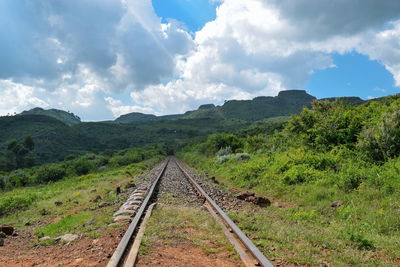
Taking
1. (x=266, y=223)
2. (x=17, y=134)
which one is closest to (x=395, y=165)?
(x=266, y=223)

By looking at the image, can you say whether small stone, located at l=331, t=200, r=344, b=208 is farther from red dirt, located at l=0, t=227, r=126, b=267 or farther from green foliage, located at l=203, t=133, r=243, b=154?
green foliage, located at l=203, t=133, r=243, b=154

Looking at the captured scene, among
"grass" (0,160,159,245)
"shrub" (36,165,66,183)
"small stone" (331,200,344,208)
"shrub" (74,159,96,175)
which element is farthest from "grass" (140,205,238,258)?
"shrub" (74,159,96,175)

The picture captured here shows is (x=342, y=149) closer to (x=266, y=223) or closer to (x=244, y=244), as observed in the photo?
(x=266, y=223)

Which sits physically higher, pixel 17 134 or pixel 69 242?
pixel 17 134

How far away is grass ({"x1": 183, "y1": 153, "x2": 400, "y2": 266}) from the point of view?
5.24 m

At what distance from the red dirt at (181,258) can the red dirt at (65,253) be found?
676 mm

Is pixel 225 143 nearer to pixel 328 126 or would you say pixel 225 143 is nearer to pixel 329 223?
pixel 328 126

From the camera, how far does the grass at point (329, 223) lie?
524 cm

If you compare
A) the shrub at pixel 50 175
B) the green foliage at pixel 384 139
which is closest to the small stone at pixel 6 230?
the green foliage at pixel 384 139

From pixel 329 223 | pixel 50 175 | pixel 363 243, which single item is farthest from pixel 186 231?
pixel 50 175

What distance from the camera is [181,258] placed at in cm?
498

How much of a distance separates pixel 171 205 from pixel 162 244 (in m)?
4.07

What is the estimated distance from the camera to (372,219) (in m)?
7.41

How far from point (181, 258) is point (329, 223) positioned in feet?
14.8
